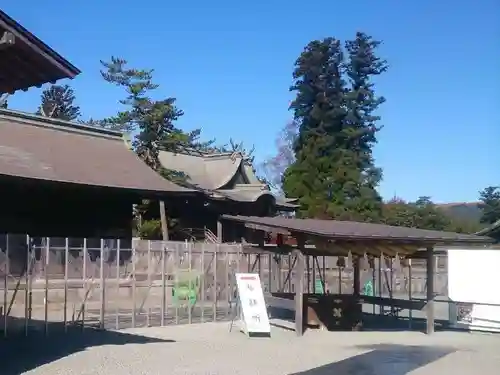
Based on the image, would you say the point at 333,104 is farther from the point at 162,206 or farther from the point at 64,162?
the point at 64,162

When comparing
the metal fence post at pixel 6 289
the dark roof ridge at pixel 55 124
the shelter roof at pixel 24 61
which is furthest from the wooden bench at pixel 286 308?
the dark roof ridge at pixel 55 124

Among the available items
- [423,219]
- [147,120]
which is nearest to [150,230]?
[147,120]

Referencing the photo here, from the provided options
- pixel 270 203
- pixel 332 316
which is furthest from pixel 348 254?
pixel 270 203

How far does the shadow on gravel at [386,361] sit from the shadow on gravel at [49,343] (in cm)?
446

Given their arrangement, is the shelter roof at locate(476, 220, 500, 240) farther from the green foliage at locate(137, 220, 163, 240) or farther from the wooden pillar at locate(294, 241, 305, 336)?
the green foliage at locate(137, 220, 163, 240)

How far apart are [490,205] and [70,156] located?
36672 millimetres

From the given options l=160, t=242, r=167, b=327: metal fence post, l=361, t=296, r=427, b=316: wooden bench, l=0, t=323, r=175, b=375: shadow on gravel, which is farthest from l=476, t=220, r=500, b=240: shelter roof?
l=0, t=323, r=175, b=375: shadow on gravel

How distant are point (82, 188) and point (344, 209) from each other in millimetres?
27844

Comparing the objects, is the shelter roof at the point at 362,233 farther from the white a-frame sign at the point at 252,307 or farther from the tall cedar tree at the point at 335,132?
the tall cedar tree at the point at 335,132

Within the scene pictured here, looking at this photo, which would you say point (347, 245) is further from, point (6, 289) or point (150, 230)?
point (150, 230)

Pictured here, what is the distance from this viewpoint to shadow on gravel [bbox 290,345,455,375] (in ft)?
39.2

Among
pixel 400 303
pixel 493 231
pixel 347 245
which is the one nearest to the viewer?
pixel 347 245

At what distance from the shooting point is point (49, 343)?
14320 millimetres

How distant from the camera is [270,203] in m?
37.1
